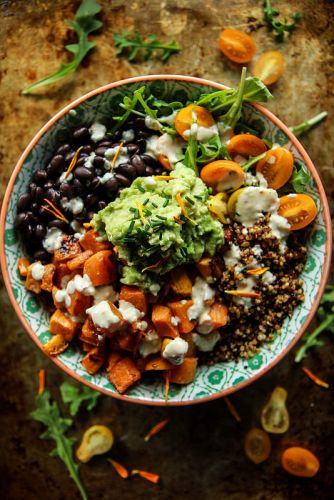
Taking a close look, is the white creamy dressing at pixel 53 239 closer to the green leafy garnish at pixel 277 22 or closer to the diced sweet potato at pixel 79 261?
the diced sweet potato at pixel 79 261

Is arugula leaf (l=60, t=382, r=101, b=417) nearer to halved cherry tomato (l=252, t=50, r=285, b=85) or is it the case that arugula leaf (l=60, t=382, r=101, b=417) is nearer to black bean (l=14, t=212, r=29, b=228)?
black bean (l=14, t=212, r=29, b=228)

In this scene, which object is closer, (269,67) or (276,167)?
(276,167)

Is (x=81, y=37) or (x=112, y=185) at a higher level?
(x=81, y=37)

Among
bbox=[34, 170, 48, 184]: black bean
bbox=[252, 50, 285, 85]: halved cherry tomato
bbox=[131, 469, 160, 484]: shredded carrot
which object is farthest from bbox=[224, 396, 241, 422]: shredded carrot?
bbox=[252, 50, 285, 85]: halved cherry tomato

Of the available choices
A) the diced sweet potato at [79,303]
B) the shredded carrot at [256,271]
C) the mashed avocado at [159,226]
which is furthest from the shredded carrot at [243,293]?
the diced sweet potato at [79,303]

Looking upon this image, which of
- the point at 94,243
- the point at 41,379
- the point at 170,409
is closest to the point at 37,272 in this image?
the point at 94,243

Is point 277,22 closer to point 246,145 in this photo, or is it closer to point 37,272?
point 246,145

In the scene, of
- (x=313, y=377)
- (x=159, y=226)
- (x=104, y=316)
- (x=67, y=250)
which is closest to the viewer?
(x=159, y=226)
